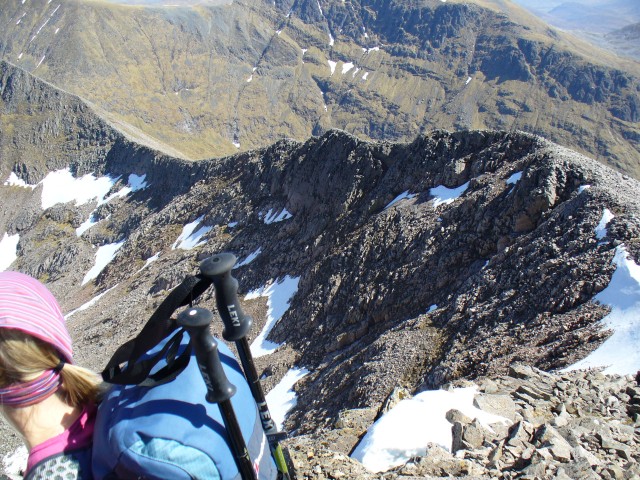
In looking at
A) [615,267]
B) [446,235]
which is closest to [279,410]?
[446,235]

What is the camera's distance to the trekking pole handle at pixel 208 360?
3164 mm

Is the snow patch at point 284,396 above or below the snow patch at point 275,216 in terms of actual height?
below

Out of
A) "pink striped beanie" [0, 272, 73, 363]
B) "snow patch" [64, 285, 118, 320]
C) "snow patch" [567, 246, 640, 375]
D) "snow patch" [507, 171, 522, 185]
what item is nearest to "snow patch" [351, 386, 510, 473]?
"snow patch" [567, 246, 640, 375]

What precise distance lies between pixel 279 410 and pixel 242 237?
32000 mm

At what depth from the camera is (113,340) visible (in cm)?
5375

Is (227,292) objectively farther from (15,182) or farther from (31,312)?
(15,182)

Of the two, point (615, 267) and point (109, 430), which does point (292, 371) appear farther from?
point (109, 430)

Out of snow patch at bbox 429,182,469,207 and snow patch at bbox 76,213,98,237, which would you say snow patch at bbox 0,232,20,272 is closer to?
snow patch at bbox 76,213,98,237

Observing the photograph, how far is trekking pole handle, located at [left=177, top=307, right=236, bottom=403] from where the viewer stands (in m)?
3.16

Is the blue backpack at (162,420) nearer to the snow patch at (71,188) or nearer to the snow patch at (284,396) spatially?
the snow patch at (284,396)

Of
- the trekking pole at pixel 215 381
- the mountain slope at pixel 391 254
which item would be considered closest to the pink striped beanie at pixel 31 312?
the trekking pole at pixel 215 381

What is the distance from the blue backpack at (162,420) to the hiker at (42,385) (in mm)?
220

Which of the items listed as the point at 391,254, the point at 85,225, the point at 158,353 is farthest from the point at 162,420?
the point at 85,225

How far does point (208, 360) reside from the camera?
3197 mm
